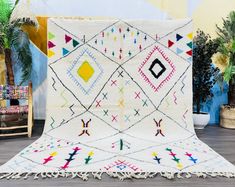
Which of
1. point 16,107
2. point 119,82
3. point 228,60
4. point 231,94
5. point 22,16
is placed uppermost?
point 22,16

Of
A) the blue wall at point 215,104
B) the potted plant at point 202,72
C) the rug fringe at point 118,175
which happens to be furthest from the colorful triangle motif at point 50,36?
the blue wall at point 215,104

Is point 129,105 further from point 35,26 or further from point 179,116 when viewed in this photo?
point 35,26

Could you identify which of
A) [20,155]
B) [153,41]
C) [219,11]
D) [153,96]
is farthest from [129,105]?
[219,11]

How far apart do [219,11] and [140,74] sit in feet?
5.43

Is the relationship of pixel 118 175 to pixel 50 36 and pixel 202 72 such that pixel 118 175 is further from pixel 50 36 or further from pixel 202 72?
pixel 202 72

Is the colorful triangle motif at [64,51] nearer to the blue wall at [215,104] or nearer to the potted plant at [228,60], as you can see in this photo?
the potted plant at [228,60]

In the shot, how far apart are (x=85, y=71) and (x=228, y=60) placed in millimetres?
2090

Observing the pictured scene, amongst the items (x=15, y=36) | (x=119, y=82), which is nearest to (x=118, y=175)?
(x=119, y=82)

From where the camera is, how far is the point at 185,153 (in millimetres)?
2678

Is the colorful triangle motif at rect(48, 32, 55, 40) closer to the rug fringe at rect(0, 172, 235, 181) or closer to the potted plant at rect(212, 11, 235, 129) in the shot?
the rug fringe at rect(0, 172, 235, 181)

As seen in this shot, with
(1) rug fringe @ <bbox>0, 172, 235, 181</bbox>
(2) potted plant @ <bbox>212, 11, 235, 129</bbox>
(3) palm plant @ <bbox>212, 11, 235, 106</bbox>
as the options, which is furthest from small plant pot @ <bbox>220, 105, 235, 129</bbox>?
(1) rug fringe @ <bbox>0, 172, 235, 181</bbox>

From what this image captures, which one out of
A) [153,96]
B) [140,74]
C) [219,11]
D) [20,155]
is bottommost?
[20,155]

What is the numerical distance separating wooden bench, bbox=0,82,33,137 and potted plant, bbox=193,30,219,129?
2.13 meters

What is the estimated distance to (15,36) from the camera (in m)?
3.62
